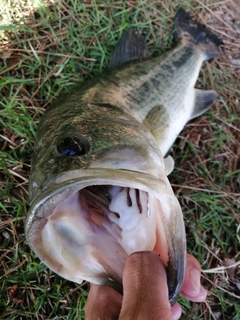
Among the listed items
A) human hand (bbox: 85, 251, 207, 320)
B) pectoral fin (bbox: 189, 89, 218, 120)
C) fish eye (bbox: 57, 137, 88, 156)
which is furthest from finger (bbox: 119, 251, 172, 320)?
pectoral fin (bbox: 189, 89, 218, 120)

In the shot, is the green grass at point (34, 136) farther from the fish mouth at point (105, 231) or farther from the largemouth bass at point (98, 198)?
the fish mouth at point (105, 231)

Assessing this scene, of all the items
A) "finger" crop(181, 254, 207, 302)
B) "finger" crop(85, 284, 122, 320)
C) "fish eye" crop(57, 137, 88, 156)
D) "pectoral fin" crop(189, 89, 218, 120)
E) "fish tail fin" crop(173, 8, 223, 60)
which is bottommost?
"finger" crop(181, 254, 207, 302)

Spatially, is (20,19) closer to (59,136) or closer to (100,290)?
(59,136)

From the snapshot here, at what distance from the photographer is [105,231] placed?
176 cm

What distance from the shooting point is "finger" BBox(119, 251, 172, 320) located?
1273mm

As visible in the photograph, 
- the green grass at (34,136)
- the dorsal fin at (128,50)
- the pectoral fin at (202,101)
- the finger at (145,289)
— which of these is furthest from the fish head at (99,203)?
the pectoral fin at (202,101)

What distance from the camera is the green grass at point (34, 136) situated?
2.59m

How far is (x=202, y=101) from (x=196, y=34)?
2.26ft

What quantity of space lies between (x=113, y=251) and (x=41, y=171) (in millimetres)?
528

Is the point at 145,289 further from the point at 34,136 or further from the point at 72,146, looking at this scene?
the point at 34,136

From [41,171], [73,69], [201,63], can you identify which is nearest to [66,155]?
[41,171]

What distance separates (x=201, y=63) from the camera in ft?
10.5

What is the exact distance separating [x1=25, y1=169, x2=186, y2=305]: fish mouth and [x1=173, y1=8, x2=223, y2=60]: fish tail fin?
1996mm

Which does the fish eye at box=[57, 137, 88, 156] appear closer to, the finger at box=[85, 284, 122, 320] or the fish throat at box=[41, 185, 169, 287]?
the fish throat at box=[41, 185, 169, 287]
